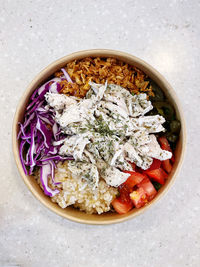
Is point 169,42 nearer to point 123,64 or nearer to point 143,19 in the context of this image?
point 143,19

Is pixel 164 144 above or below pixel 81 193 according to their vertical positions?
above

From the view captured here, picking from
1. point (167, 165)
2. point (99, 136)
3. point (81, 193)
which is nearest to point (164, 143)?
point (167, 165)

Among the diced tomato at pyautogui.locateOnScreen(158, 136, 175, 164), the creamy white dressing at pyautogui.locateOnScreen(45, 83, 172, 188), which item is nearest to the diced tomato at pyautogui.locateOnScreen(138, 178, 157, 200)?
the creamy white dressing at pyautogui.locateOnScreen(45, 83, 172, 188)

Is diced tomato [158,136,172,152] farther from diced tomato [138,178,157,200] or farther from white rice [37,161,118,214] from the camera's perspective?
white rice [37,161,118,214]

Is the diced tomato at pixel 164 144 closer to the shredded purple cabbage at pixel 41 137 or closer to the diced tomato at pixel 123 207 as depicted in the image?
the diced tomato at pixel 123 207

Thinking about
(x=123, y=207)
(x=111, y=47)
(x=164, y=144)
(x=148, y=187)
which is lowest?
(x=123, y=207)

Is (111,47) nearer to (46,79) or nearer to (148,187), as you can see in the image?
(46,79)

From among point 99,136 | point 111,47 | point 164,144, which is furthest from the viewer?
point 111,47

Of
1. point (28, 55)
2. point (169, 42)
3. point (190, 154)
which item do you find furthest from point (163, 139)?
point (28, 55)
